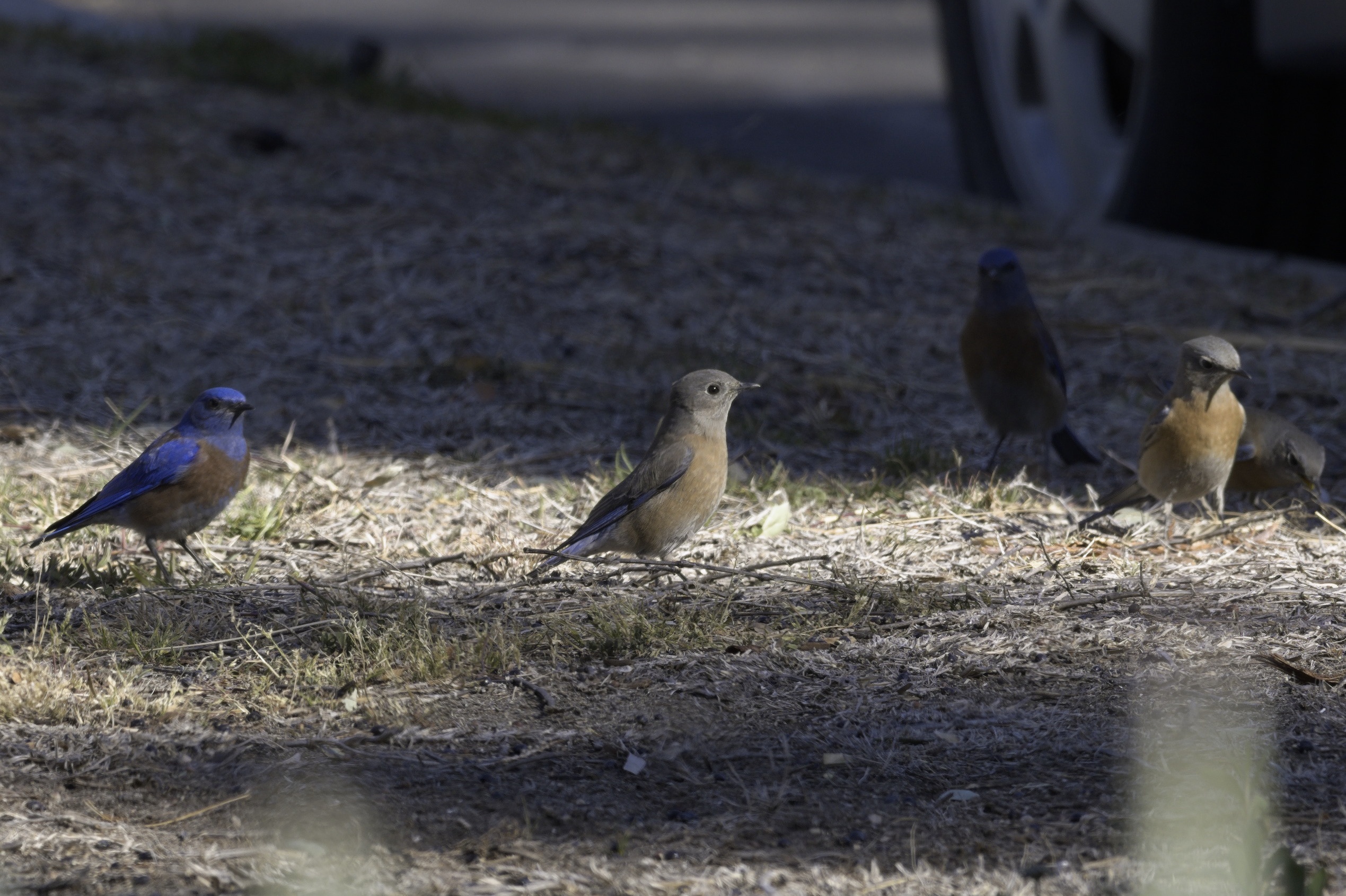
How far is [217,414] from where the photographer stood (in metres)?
4.44

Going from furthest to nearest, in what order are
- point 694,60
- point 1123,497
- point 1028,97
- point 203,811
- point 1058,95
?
point 694,60 → point 1028,97 → point 1058,95 → point 1123,497 → point 203,811

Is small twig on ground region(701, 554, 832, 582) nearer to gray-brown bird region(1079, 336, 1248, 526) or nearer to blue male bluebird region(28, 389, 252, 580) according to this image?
gray-brown bird region(1079, 336, 1248, 526)

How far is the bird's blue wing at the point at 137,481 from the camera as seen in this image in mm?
4195

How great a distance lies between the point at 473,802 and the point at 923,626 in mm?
1366

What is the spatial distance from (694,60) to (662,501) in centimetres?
1279

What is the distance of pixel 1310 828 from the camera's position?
2766mm

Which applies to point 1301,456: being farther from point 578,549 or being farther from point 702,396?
point 578,549

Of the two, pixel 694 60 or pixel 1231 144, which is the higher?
pixel 694 60

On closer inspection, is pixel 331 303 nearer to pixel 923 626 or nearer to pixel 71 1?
pixel 923 626

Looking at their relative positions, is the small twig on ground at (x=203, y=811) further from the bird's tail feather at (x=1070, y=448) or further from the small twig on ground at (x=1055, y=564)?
the bird's tail feather at (x=1070, y=448)

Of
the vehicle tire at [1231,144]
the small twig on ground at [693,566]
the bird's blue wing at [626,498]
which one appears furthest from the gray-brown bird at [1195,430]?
the vehicle tire at [1231,144]

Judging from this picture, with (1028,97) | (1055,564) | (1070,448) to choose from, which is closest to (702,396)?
(1055,564)

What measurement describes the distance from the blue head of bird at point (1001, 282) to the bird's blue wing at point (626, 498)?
1.79 metres

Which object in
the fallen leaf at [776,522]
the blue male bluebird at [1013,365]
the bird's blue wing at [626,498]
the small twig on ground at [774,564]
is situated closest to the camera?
the small twig on ground at [774,564]
